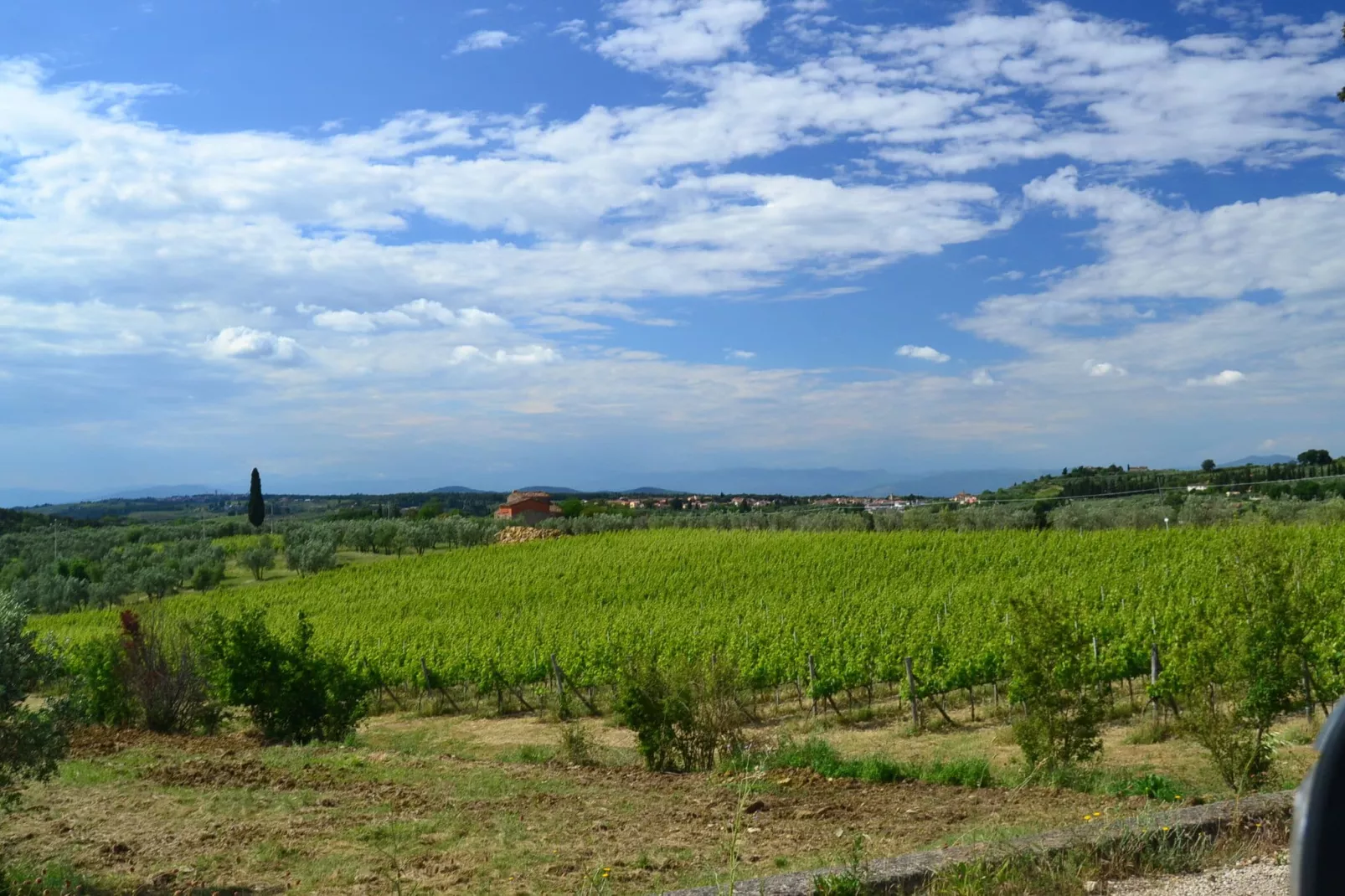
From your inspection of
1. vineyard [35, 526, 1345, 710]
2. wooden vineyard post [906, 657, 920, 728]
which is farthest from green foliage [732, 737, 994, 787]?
wooden vineyard post [906, 657, 920, 728]

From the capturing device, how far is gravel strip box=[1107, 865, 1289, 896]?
435 centimetres

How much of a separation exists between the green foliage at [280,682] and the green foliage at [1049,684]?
11603 mm

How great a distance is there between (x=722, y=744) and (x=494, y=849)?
4.96 m

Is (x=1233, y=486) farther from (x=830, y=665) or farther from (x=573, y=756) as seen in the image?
(x=573, y=756)

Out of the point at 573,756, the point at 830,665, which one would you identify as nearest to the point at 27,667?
the point at 573,756

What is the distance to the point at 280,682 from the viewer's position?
53.5 ft

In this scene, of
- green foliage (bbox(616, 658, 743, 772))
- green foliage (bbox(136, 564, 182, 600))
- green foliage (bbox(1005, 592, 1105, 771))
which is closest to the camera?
green foliage (bbox(1005, 592, 1105, 771))

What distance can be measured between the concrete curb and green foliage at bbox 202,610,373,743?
13287mm

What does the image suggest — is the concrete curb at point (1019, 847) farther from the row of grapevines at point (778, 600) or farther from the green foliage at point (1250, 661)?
the row of grapevines at point (778, 600)

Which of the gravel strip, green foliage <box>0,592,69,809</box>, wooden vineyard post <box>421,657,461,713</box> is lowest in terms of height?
wooden vineyard post <box>421,657,461,713</box>

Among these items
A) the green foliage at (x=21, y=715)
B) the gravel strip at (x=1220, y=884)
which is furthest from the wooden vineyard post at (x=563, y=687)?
the gravel strip at (x=1220, y=884)

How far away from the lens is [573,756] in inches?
486

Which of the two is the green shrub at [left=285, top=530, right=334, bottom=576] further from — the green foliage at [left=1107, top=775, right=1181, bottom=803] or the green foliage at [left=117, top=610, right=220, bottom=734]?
the green foliage at [left=1107, top=775, right=1181, bottom=803]

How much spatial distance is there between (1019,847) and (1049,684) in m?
5.30
